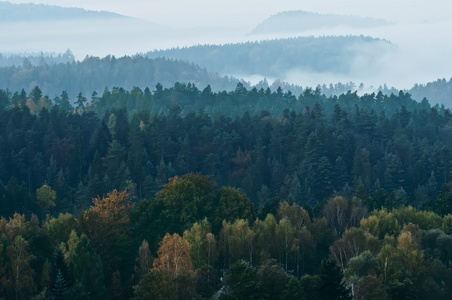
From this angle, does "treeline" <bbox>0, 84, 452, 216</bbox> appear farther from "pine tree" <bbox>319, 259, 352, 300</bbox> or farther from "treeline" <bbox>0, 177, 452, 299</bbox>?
"pine tree" <bbox>319, 259, 352, 300</bbox>

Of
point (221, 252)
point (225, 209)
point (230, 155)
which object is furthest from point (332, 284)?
point (230, 155)

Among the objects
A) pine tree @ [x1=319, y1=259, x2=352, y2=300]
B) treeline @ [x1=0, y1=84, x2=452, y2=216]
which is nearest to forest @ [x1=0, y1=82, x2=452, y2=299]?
pine tree @ [x1=319, y1=259, x2=352, y2=300]

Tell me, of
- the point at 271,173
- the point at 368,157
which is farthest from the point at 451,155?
the point at 271,173

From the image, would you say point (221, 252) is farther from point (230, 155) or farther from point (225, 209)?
point (230, 155)

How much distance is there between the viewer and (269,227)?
74250 millimetres

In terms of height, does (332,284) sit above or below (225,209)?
above

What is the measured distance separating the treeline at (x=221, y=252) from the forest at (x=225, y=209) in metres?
0.14

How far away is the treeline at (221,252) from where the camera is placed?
185 feet

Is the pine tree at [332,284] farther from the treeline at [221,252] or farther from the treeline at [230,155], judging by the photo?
the treeline at [230,155]

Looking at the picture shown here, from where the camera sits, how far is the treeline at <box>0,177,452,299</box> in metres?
56.5

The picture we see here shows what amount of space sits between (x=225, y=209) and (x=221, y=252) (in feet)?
35.8

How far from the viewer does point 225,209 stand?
268 ft

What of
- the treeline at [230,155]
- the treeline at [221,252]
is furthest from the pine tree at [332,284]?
the treeline at [230,155]

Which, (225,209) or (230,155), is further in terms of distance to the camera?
(230,155)
